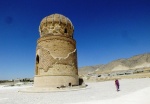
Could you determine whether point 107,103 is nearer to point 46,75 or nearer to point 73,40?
point 46,75

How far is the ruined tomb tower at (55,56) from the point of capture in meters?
16.1

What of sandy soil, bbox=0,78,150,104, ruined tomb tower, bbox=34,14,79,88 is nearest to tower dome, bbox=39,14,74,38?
ruined tomb tower, bbox=34,14,79,88

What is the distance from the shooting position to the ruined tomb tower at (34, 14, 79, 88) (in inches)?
635

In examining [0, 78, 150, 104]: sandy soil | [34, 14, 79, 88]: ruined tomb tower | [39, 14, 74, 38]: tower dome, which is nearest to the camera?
[0, 78, 150, 104]: sandy soil

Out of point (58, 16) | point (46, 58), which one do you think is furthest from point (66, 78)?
point (58, 16)

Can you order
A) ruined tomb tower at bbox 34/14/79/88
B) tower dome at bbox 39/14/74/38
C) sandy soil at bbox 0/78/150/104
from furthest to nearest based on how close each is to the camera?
tower dome at bbox 39/14/74/38
ruined tomb tower at bbox 34/14/79/88
sandy soil at bbox 0/78/150/104

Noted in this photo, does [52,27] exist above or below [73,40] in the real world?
above

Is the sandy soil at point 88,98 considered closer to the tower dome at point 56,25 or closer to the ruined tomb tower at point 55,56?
the ruined tomb tower at point 55,56

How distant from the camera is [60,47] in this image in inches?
669

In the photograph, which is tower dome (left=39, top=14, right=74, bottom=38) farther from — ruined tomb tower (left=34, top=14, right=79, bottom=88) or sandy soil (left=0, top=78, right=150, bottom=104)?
sandy soil (left=0, top=78, right=150, bottom=104)

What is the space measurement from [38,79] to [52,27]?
601 centimetres

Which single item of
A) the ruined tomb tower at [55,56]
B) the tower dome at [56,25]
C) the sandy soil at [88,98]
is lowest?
the sandy soil at [88,98]

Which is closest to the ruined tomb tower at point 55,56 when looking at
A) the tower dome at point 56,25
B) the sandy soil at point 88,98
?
the tower dome at point 56,25

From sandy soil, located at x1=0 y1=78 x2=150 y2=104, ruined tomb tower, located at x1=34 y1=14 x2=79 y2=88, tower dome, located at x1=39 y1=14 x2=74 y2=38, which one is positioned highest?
tower dome, located at x1=39 y1=14 x2=74 y2=38
